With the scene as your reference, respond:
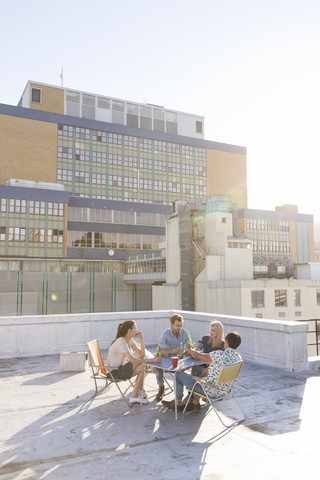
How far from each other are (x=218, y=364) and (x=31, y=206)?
54.9 m

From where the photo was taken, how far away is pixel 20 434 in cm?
532

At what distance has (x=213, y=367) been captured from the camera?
18.9 ft

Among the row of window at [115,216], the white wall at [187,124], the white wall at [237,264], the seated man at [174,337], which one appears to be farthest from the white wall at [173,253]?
the seated man at [174,337]

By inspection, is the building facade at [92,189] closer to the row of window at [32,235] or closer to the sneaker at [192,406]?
the row of window at [32,235]

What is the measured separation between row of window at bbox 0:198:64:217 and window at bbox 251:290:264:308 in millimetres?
30862

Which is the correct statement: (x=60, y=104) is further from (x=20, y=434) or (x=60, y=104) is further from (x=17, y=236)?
(x=20, y=434)

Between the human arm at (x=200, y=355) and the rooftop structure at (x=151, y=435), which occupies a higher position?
the human arm at (x=200, y=355)

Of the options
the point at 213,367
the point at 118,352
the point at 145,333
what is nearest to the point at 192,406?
the point at 213,367

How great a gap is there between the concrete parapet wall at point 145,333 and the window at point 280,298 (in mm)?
38299

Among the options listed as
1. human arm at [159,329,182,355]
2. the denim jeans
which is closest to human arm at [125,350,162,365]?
human arm at [159,329,182,355]

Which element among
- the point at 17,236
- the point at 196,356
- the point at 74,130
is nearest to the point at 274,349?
the point at 196,356

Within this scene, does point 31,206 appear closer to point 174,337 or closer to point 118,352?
point 174,337

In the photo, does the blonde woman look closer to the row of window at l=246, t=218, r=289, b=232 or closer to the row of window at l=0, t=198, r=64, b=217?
the row of window at l=0, t=198, r=64, b=217

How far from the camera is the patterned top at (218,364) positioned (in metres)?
5.73
